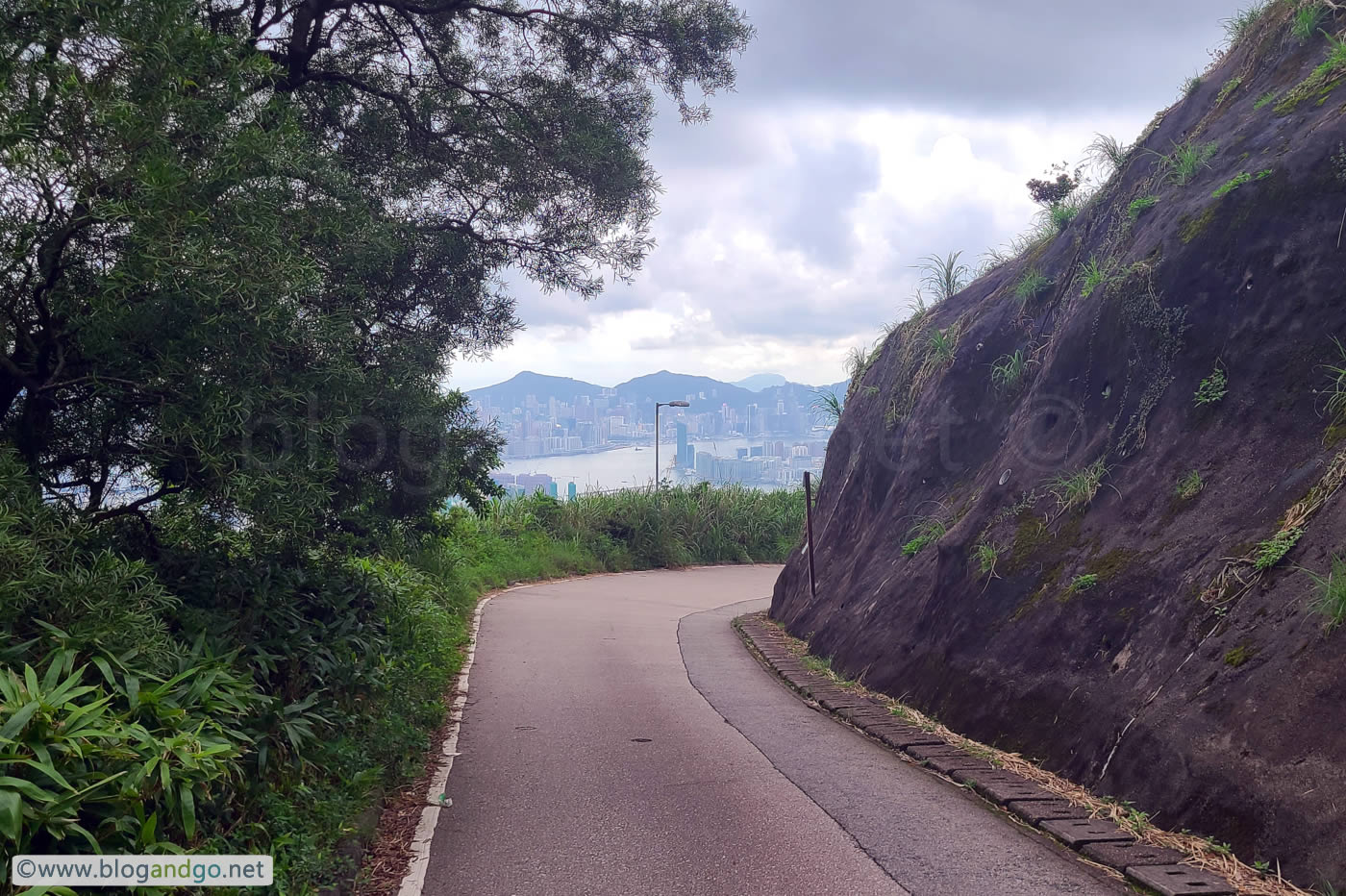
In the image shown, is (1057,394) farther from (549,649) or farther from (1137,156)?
(549,649)

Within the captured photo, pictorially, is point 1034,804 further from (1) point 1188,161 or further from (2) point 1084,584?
(1) point 1188,161

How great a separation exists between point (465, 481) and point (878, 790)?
4.31 meters

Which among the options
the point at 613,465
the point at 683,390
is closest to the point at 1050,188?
the point at 613,465

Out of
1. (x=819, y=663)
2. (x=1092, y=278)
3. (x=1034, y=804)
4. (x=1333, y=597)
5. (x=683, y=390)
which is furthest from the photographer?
(x=683, y=390)

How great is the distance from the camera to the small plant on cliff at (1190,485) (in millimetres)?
7574

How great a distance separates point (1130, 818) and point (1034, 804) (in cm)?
64

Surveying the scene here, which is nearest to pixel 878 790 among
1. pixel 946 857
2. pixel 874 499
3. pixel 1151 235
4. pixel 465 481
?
pixel 946 857

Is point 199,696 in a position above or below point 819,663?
above

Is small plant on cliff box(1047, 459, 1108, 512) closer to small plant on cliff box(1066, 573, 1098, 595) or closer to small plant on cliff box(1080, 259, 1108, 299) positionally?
small plant on cliff box(1066, 573, 1098, 595)

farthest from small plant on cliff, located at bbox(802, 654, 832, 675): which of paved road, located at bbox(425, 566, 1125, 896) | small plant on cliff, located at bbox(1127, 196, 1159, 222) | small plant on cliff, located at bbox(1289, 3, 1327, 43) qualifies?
small plant on cliff, located at bbox(1289, 3, 1327, 43)

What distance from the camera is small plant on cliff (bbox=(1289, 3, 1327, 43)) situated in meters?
9.48

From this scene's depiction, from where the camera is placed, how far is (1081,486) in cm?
882

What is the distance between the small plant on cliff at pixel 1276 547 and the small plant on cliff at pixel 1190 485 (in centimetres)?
103

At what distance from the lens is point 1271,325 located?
25.2 feet
